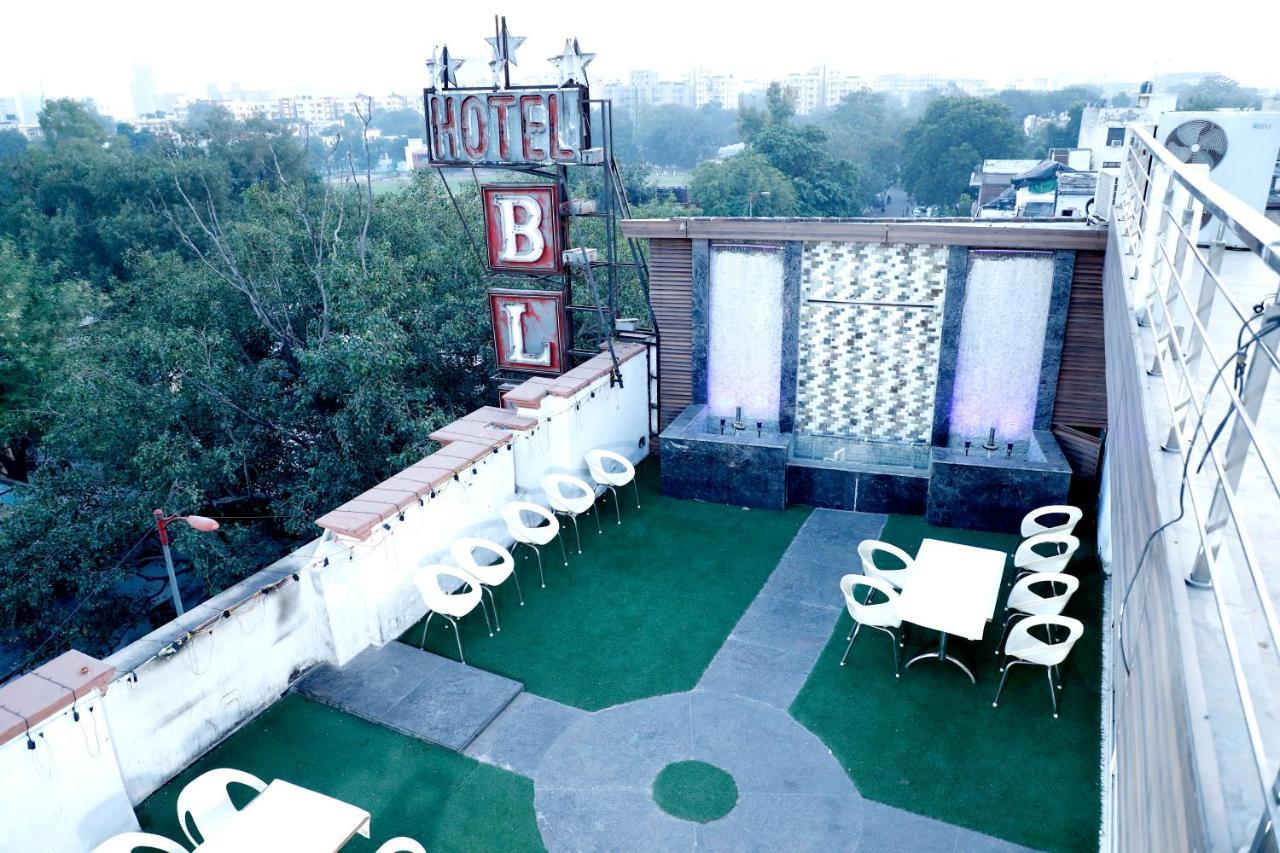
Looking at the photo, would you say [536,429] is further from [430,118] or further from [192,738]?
[192,738]

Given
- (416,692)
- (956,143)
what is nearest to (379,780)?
(416,692)

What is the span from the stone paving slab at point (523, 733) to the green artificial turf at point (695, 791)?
109cm

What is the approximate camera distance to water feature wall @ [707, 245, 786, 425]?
12477mm

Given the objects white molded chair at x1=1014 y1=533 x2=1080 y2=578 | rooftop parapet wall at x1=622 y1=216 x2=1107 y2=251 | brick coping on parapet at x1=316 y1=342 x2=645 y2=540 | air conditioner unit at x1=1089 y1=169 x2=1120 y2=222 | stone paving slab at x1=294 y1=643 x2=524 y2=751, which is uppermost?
air conditioner unit at x1=1089 y1=169 x2=1120 y2=222

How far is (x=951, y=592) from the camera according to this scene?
825cm

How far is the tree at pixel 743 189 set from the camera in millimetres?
56219

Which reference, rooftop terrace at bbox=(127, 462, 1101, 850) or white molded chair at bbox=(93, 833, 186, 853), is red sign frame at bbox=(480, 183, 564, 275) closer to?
rooftop terrace at bbox=(127, 462, 1101, 850)

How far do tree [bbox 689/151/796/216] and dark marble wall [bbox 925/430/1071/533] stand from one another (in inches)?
1802

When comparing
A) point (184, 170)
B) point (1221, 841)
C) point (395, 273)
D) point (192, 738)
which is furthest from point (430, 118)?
point (184, 170)

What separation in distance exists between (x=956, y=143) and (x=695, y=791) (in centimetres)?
7633

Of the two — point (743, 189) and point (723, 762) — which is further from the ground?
point (743, 189)

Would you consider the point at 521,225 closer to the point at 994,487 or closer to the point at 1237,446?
the point at 994,487

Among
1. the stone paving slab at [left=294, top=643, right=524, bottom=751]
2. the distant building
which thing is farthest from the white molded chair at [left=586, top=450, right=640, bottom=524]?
the distant building

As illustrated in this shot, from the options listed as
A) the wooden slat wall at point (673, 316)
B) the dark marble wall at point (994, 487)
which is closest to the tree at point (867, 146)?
the wooden slat wall at point (673, 316)
